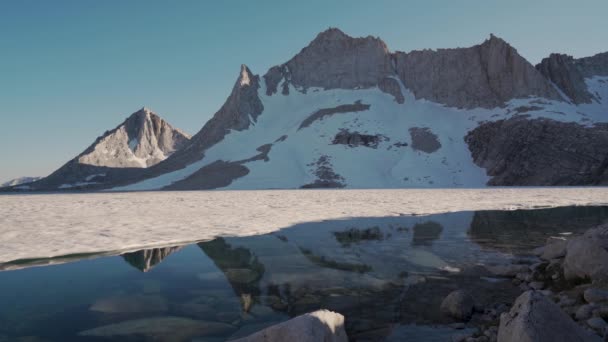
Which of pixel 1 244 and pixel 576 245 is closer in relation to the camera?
pixel 576 245

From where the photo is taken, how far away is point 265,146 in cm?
9456

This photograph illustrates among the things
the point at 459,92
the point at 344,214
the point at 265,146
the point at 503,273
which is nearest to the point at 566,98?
the point at 459,92

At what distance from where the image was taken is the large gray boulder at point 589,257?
7.70 meters

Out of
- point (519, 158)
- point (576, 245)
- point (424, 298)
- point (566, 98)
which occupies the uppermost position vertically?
point (566, 98)

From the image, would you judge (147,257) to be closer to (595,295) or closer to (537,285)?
(537,285)

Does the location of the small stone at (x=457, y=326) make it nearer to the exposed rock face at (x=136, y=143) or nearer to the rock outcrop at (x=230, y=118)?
the rock outcrop at (x=230, y=118)

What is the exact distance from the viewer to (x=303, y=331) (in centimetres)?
475

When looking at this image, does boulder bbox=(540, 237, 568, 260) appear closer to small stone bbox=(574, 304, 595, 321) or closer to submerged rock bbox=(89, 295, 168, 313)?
small stone bbox=(574, 304, 595, 321)

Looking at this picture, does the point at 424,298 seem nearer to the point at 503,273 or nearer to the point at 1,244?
the point at 503,273

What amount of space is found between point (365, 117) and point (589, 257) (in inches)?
3649

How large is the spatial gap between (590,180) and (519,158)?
11.2 metres

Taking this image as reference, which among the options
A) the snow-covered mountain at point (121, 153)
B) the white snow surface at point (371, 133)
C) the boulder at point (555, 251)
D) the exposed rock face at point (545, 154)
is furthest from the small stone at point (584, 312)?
the snow-covered mountain at point (121, 153)

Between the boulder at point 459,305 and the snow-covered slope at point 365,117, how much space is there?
66013 millimetres

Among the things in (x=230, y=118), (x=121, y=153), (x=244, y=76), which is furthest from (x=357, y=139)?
(x=121, y=153)
